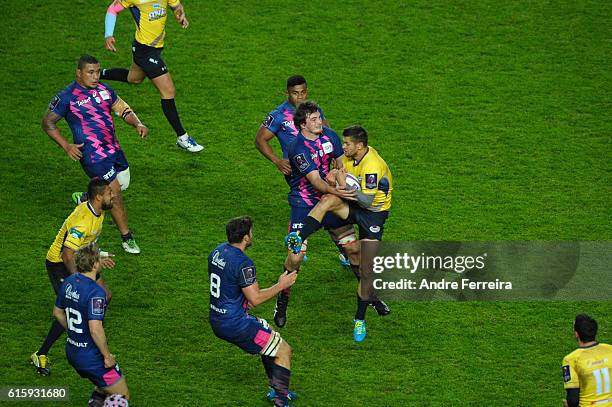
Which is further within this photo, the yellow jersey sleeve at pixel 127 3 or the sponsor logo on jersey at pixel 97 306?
the yellow jersey sleeve at pixel 127 3

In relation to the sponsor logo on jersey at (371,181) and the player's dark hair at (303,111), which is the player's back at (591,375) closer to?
the sponsor logo on jersey at (371,181)

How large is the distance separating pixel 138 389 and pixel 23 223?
4087mm

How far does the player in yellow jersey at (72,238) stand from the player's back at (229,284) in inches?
52.7

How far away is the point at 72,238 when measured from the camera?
11.6m

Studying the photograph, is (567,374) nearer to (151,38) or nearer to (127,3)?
(151,38)

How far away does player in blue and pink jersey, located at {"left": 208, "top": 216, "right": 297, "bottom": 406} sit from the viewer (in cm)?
→ 1061

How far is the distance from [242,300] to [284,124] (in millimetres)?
3300

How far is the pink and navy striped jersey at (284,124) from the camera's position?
1344 cm

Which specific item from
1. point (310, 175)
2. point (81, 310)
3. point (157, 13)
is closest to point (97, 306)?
point (81, 310)

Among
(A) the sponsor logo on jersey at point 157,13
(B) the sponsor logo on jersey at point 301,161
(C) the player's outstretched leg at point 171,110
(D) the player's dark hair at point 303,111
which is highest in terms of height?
(A) the sponsor logo on jersey at point 157,13

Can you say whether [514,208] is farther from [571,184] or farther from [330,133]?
[330,133]

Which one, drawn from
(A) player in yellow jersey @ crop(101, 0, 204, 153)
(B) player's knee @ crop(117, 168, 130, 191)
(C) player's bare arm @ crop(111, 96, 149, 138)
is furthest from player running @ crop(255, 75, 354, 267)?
(A) player in yellow jersey @ crop(101, 0, 204, 153)

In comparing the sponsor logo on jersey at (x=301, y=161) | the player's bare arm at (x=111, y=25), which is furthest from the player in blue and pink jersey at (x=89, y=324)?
the player's bare arm at (x=111, y=25)

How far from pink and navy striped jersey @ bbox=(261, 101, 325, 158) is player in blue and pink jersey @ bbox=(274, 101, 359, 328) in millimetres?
642
